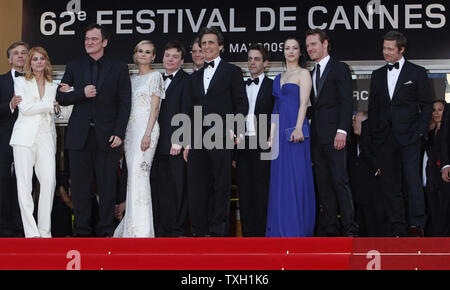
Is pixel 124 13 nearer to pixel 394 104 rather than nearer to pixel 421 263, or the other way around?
pixel 394 104

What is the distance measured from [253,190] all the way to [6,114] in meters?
2.13

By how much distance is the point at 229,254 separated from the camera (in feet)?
16.7

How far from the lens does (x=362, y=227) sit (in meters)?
7.00

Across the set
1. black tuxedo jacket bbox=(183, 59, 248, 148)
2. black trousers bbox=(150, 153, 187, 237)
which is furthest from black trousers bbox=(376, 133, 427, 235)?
black trousers bbox=(150, 153, 187, 237)

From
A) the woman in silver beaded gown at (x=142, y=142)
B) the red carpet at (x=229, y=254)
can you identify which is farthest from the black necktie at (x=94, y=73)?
the red carpet at (x=229, y=254)

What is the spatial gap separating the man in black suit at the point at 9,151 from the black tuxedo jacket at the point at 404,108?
289cm

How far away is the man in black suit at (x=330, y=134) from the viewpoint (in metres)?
5.67

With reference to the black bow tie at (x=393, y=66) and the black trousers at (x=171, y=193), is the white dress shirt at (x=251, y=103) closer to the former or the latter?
the black trousers at (x=171, y=193)

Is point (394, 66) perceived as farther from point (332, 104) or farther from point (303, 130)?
point (303, 130)

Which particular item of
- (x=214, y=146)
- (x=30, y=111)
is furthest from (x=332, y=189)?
(x=30, y=111)

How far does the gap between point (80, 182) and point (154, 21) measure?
2941 millimetres

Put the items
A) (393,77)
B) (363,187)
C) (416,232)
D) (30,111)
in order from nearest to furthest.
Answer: (416,232) < (393,77) < (30,111) < (363,187)

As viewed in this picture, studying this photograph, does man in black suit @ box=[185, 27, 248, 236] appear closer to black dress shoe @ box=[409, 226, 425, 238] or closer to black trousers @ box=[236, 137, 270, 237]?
black trousers @ box=[236, 137, 270, 237]
